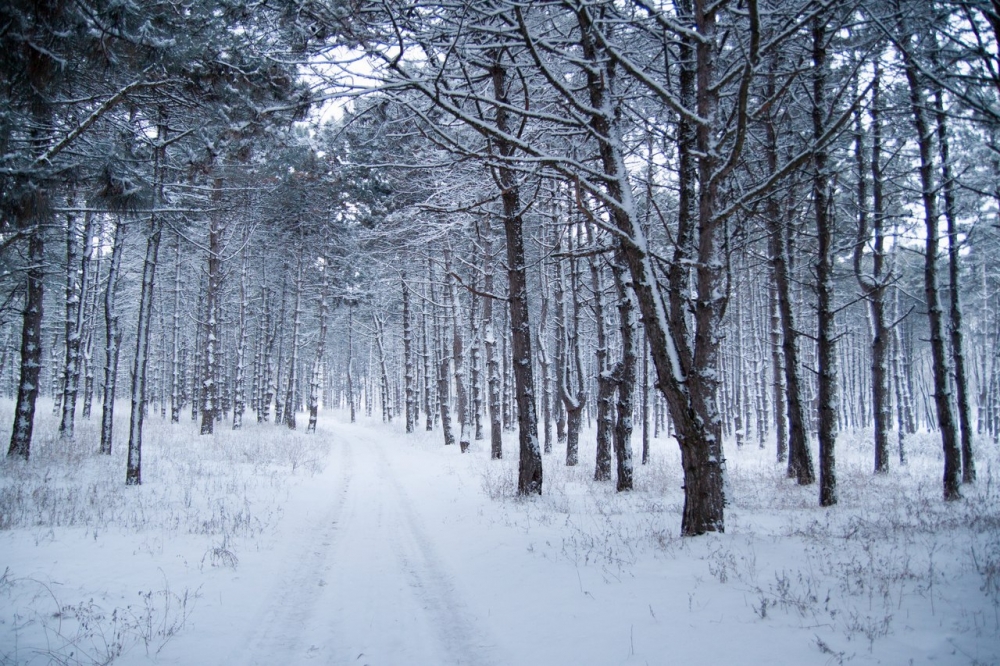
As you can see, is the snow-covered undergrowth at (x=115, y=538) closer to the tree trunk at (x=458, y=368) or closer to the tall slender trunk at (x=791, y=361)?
the tree trunk at (x=458, y=368)

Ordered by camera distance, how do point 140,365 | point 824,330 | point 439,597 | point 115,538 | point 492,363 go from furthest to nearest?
point 492,363 < point 140,365 < point 824,330 < point 115,538 < point 439,597

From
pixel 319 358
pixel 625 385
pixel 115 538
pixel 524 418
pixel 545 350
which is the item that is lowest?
pixel 115 538

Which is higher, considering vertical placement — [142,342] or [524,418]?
[142,342]

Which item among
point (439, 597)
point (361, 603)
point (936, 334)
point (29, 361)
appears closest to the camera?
point (361, 603)

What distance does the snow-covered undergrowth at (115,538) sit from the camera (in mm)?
4129

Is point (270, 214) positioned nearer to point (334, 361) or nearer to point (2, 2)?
point (2, 2)

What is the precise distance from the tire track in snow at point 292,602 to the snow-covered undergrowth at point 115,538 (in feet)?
2.11

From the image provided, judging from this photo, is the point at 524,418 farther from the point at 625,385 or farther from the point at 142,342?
the point at 142,342

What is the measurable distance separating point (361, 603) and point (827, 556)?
470 cm

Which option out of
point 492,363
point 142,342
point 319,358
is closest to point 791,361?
point 492,363

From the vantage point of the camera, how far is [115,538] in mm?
6566

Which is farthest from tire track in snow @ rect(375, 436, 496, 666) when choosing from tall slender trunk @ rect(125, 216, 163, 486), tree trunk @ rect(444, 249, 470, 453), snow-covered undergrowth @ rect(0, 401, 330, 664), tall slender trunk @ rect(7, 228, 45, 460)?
tree trunk @ rect(444, 249, 470, 453)

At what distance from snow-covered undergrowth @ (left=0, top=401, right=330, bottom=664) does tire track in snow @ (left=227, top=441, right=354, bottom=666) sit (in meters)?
0.64

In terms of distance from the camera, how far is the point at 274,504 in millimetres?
9148
